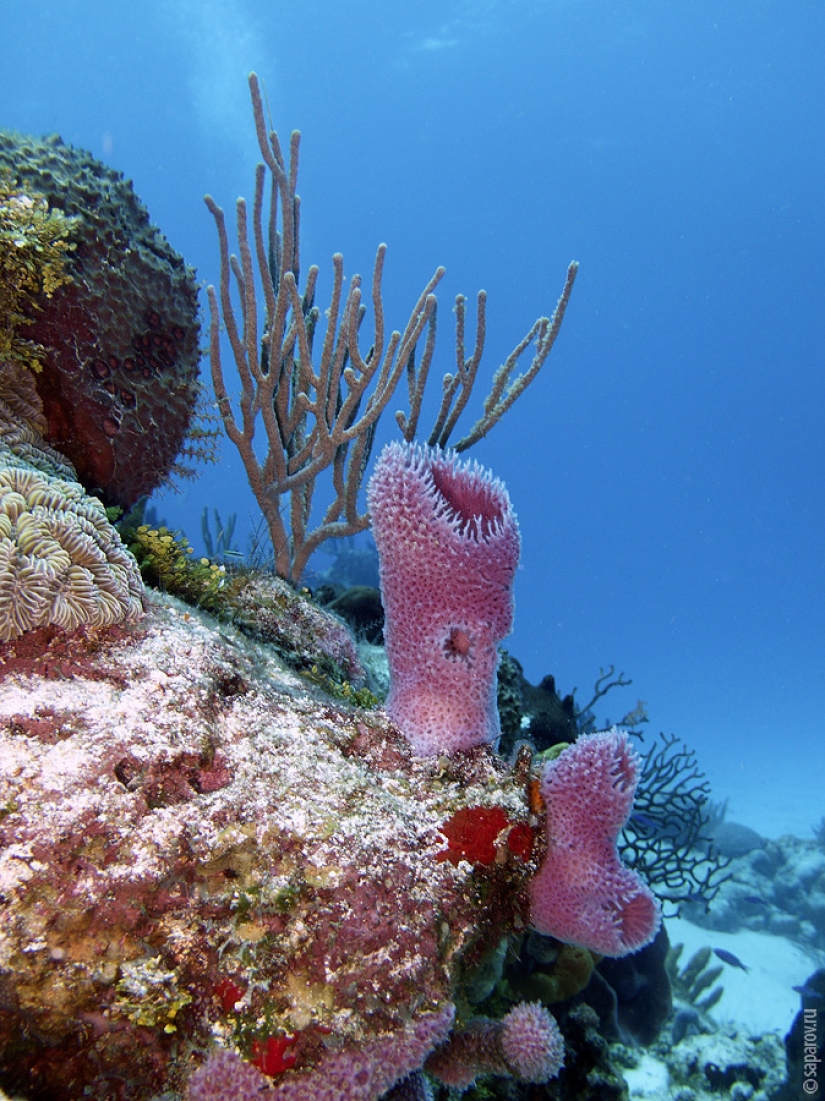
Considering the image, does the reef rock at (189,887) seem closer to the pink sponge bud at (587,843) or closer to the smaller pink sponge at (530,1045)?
the pink sponge bud at (587,843)

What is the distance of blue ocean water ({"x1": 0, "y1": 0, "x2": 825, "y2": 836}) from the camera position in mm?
51906

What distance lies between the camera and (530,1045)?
6.65ft

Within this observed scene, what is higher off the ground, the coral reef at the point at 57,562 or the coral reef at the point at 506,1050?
the coral reef at the point at 57,562

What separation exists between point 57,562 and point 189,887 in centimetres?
103

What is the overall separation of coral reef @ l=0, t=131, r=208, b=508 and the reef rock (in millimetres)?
1852

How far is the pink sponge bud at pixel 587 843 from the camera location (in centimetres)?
189

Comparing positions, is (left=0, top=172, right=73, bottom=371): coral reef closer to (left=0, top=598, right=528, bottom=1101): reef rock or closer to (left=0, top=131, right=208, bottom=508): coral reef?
(left=0, top=131, right=208, bottom=508): coral reef

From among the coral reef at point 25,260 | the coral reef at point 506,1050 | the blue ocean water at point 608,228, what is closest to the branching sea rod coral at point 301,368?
the coral reef at point 25,260

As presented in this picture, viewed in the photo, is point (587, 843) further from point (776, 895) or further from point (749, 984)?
point (776, 895)

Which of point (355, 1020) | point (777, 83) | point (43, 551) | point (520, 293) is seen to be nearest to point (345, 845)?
point (355, 1020)

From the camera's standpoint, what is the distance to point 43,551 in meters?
1.77

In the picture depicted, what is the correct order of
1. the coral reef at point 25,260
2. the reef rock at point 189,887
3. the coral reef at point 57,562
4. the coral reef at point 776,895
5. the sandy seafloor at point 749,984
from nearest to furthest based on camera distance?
the reef rock at point 189,887 → the coral reef at point 57,562 → the coral reef at point 25,260 → the sandy seafloor at point 749,984 → the coral reef at point 776,895

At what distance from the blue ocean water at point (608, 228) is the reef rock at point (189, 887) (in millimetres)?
25608

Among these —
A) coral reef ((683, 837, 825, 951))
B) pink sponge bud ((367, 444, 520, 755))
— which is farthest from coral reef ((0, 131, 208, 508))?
coral reef ((683, 837, 825, 951))
